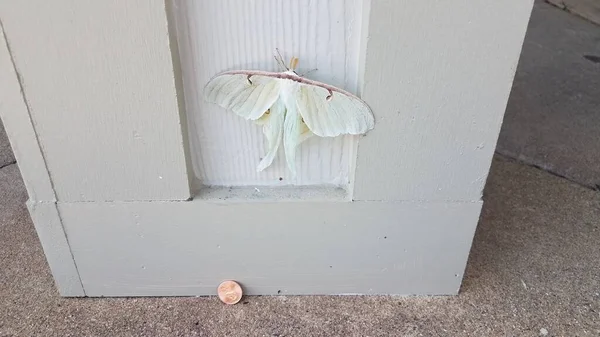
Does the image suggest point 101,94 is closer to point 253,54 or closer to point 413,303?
point 253,54

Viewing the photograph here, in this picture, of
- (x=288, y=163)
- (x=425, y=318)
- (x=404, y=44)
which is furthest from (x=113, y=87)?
(x=425, y=318)

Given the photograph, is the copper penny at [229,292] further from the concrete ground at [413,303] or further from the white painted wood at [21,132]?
the white painted wood at [21,132]

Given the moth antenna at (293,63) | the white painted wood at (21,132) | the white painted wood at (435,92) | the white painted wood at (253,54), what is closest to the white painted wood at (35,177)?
the white painted wood at (21,132)

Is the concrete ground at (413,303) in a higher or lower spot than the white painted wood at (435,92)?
lower

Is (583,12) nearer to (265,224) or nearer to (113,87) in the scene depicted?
(265,224)

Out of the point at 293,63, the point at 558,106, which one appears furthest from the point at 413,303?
the point at 558,106

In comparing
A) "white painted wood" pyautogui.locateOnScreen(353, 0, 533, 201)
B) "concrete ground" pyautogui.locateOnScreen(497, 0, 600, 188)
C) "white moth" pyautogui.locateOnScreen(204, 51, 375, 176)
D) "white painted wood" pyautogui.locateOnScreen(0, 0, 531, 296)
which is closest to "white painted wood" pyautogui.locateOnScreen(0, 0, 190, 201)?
"white painted wood" pyautogui.locateOnScreen(0, 0, 531, 296)
